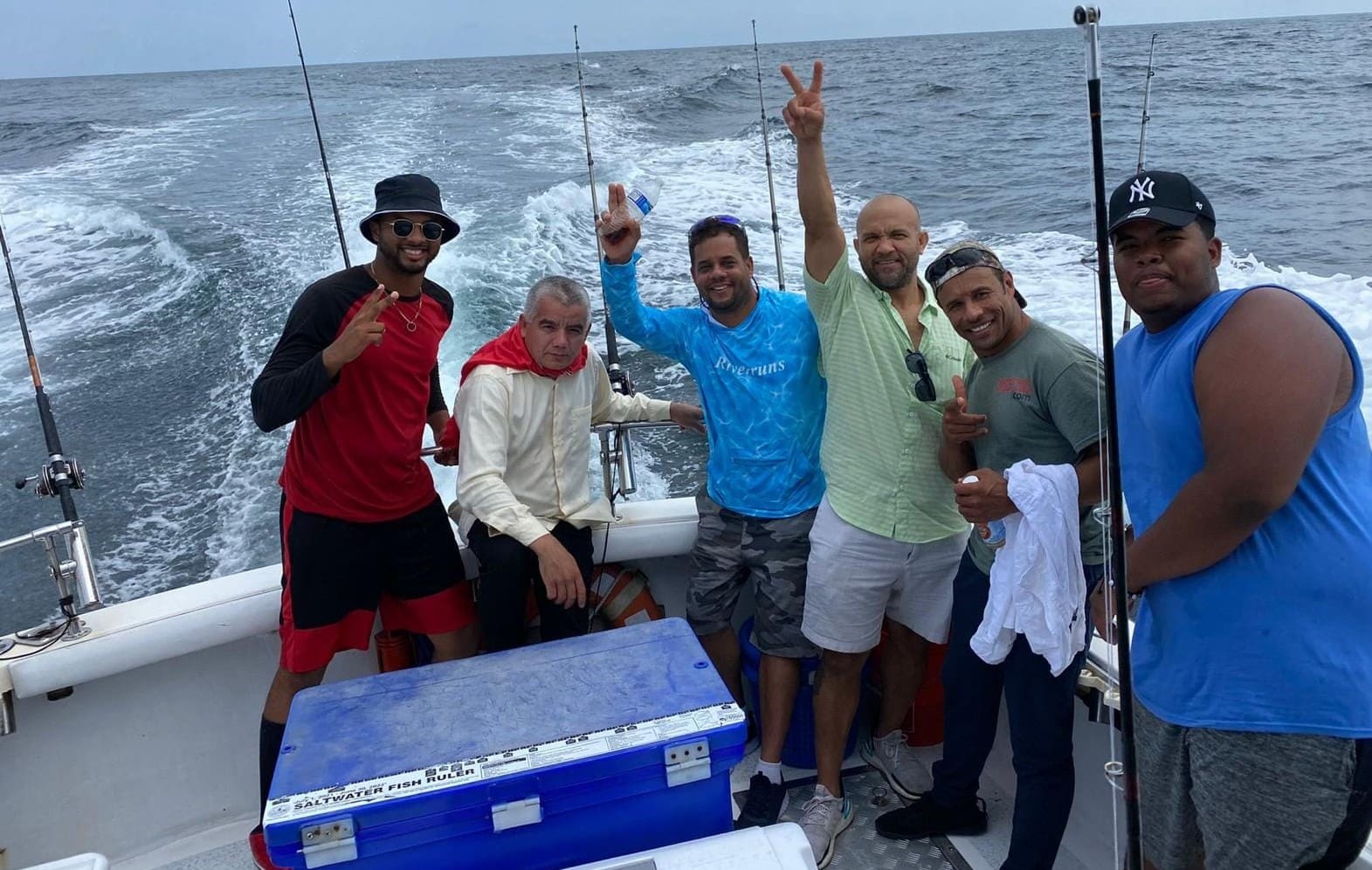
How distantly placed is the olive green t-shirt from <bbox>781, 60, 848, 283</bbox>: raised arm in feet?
1.38

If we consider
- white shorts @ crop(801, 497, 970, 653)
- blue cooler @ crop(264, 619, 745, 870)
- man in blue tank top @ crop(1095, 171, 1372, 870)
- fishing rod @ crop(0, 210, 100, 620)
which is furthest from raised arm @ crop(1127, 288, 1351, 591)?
fishing rod @ crop(0, 210, 100, 620)

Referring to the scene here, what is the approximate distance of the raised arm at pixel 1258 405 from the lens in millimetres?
1226

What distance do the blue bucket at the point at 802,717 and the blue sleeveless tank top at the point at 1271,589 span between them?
3.77ft

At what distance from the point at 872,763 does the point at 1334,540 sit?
4.88 ft

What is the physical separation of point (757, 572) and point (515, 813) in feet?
3.66

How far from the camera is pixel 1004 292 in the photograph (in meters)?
1.85

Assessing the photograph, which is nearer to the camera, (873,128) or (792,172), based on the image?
(792,172)

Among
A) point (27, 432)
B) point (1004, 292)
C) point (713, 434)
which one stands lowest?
point (27, 432)

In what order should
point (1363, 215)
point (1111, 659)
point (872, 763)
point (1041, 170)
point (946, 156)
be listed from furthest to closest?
point (946, 156)
point (1041, 170)
point (1363, 215)
point (872, 763)
point (1111, 659)

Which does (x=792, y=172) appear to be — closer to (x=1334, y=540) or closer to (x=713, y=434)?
(x=713, y=434)

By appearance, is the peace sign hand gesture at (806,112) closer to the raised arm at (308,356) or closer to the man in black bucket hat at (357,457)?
the man in black bucket hat at (357,457)

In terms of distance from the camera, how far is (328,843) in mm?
1318

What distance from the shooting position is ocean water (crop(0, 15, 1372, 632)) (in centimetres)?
562

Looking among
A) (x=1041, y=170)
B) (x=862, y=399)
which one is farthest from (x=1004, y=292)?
(x=1041, y=170)
